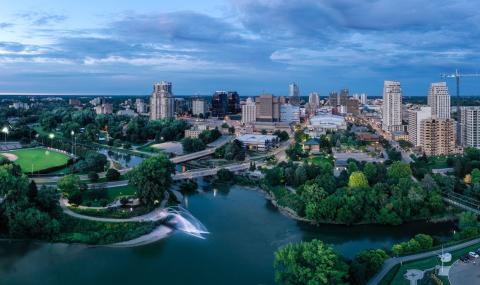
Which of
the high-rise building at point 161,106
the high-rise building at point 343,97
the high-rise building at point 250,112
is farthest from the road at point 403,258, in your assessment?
the high-rise building at point 343,97

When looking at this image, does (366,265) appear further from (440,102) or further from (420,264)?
(440,102)

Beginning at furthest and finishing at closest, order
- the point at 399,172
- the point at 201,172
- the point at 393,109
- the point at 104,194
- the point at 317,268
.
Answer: the point at 393,109, the point at 201,172, the point at 399,172, the point at 104,194, the point at 317,268

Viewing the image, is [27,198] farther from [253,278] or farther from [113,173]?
[253,278]

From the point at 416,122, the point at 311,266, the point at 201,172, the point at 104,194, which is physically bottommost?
the point at 311,266

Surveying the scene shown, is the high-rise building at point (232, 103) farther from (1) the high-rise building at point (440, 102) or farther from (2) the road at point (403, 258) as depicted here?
(2) the road at point (403, 258)

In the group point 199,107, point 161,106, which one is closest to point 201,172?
point 161,106

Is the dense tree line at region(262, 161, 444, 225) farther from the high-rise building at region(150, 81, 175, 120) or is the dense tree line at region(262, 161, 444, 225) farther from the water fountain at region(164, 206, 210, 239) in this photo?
the high-rise building at region(150, 81, 175, 120)

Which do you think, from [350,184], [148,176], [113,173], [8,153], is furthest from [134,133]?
[350,184]
